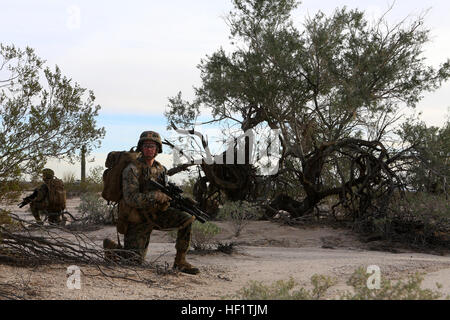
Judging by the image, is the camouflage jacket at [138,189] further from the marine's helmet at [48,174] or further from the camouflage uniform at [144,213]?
the marine's helmet at [48,174]

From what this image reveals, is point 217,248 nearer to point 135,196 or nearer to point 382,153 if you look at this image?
point 135,196

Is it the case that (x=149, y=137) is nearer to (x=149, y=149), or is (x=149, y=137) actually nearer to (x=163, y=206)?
(x=149, y=149)

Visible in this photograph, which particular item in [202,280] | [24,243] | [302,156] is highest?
[302,156]

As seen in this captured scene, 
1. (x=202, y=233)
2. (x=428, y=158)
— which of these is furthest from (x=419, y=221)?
(x=202, y=233)

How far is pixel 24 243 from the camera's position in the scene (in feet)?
19.0

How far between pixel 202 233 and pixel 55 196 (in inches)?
199

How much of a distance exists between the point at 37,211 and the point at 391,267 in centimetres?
831

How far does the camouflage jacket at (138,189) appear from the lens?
5.83 metres

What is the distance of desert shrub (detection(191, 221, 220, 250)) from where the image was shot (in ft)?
26.6

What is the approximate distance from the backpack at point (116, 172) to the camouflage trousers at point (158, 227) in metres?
0.45

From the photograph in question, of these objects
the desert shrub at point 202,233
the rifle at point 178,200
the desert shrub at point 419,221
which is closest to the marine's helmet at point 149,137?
the rifle at point 178,200

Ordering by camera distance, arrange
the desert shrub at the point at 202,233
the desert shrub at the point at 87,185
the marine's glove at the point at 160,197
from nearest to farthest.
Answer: the marine's glove at the point at 160,197 < the desert shrub at the point at 202,233 < the desert shrub at the point at 87,185

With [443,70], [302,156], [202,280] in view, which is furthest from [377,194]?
[202,280]

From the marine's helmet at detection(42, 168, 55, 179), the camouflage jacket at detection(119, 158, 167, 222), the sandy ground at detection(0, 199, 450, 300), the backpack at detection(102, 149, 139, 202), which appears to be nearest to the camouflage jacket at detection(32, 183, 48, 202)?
the marine's helmet at detection(42, 168, 55, 179)
